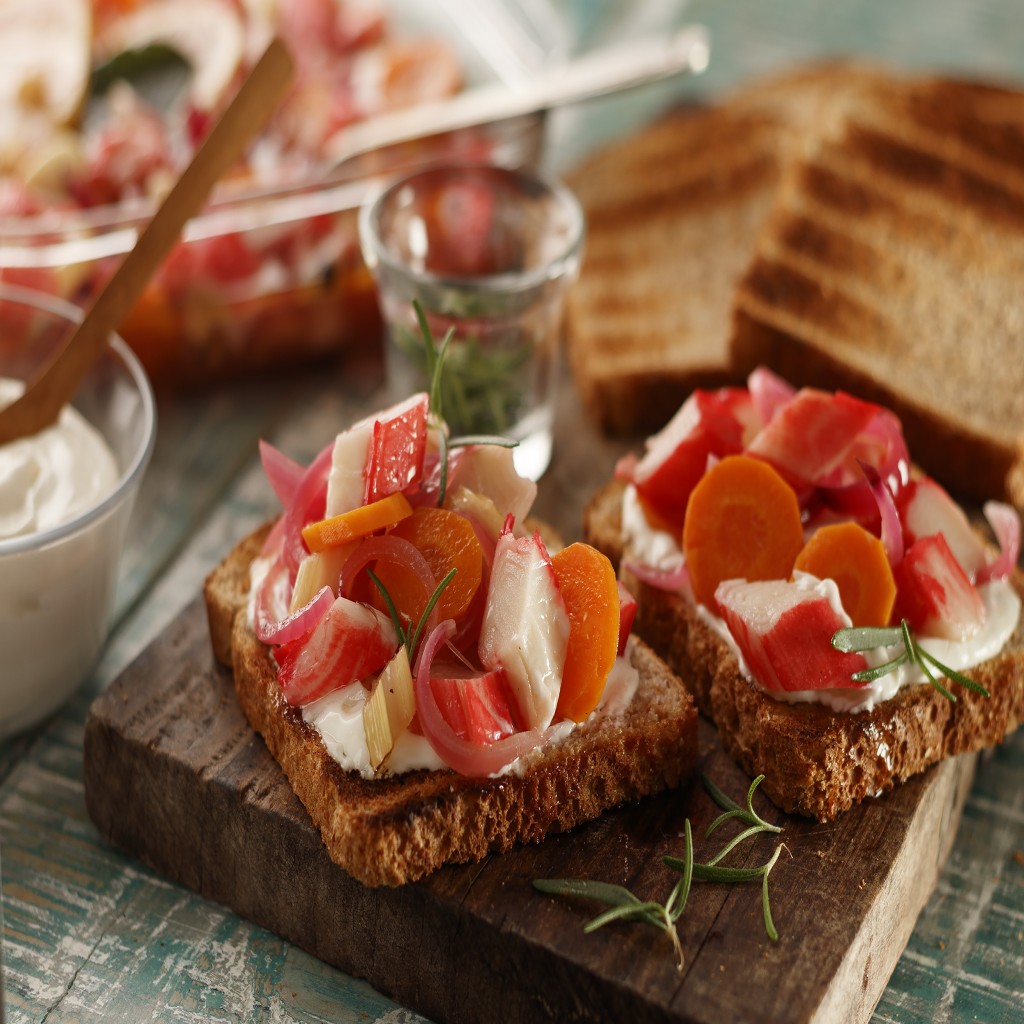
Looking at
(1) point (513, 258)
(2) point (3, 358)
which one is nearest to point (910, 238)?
(1) point (513, 258)

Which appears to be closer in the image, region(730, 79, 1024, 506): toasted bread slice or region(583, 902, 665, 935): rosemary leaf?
region(583, 902, 665, 935): rosemary leaf

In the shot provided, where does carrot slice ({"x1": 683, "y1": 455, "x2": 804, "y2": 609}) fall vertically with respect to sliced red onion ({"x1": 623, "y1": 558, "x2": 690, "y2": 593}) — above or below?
above

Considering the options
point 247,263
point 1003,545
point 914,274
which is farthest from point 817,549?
point 247,263

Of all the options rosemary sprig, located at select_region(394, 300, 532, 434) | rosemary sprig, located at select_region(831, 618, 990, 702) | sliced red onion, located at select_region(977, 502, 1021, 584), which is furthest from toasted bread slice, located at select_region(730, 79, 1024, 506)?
rosemary sprig, located at select_region(831, 618, 990, 702)

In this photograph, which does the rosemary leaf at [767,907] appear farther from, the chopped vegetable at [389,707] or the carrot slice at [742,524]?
the chopped vegetable at [389,707]

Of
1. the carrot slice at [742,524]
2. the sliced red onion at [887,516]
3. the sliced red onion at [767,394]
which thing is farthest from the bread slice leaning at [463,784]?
the sliced red onion at [767,394]

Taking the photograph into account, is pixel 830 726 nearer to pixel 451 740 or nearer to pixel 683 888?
pixel 683 888

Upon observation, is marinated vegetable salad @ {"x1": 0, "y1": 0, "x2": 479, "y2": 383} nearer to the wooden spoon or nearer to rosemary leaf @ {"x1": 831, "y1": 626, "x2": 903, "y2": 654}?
the wooden spoon
